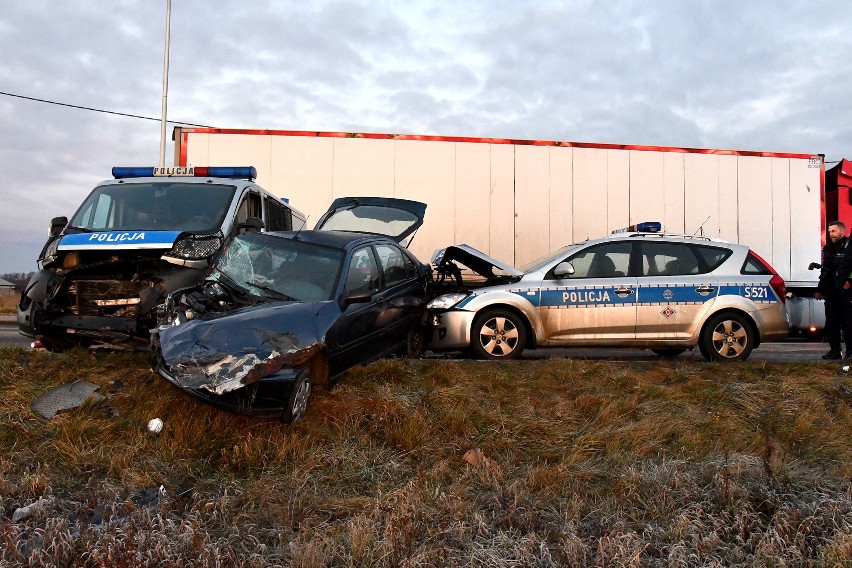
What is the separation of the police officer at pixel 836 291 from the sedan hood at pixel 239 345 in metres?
5.82

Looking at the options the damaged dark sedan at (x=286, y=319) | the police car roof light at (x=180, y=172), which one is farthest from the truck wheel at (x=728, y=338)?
the police car roof light at (x=180, y=172)

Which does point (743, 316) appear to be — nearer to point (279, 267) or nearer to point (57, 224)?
point (279, 267)

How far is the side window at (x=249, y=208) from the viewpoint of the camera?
21.2ft

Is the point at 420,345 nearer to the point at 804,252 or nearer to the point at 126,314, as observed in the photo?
the point at 126,314

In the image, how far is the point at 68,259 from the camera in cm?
556

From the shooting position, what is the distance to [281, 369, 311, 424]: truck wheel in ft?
12.6

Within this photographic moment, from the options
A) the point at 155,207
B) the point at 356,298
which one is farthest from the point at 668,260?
the point at 155,207

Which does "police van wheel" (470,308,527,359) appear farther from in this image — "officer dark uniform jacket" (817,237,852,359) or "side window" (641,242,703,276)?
"officer dark uniform jacket" (817,237,852,359)

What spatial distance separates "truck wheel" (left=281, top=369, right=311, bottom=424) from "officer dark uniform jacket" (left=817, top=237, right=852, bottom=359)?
233 inches

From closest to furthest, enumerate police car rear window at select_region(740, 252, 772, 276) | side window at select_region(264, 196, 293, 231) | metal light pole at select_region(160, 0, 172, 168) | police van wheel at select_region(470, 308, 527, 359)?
police van wheel at select_region(470, 308, 527, 359)
police car rear window at select_region(740, 252, 772, 276)
side window at select_region(264, 196, 293, 231)
metal light pole at select_region(160, 0, 172, 168)

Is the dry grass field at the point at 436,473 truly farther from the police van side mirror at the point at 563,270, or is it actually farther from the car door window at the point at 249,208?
the car door window at the point at 249,208

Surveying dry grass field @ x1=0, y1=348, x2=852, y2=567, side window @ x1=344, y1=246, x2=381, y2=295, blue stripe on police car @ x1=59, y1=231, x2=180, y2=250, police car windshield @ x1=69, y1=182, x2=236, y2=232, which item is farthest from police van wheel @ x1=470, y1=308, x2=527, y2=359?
blue stripe on police car @ x1=59, y1=231, x2=180, y2=250

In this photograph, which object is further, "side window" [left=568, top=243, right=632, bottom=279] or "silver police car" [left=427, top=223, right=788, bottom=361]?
"side window" [left=568, top=243, right=632, bottom=279]

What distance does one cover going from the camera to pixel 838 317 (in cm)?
718
